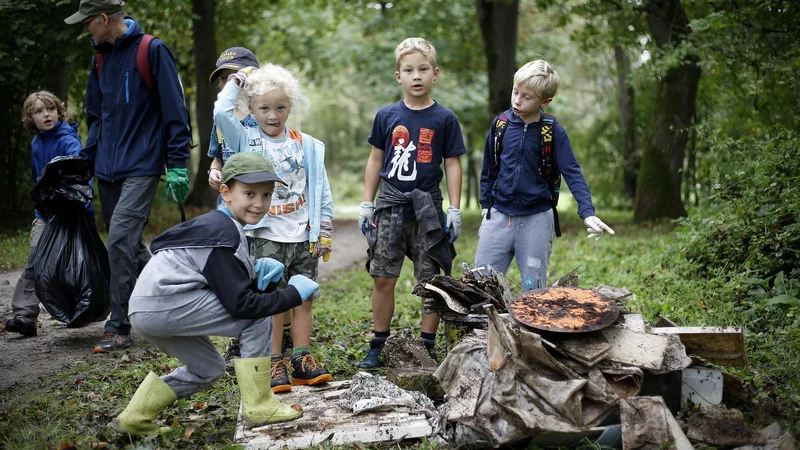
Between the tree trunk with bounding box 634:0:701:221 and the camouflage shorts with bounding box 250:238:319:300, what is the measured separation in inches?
374

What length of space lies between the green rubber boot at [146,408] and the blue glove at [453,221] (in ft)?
6.93

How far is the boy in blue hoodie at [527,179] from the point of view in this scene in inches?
185

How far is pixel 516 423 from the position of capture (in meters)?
3.26

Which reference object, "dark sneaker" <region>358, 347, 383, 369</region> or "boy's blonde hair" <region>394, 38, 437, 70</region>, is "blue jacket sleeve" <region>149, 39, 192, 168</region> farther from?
"dark sneaker" <region>358, 347, 383, 369</region>

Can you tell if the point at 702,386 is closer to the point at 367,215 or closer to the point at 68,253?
the point at 367,215

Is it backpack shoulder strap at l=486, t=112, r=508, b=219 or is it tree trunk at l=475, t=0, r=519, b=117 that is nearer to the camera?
backpack shoulder strap at l=486, t=112, r=508, b=219

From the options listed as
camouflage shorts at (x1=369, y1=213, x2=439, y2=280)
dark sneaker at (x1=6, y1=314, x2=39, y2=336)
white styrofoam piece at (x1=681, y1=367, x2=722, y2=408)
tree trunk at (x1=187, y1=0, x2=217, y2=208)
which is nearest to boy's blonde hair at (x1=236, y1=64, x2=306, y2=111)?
camouflage shorts at (x1=369, y1=213, x2=439, y2=280)

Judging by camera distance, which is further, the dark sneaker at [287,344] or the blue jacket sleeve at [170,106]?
the blue jacket sleeve at [170,106]

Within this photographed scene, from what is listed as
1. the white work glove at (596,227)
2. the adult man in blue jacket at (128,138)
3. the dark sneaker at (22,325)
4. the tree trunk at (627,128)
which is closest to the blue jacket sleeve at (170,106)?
the adult man in blue jacket at (128,138)

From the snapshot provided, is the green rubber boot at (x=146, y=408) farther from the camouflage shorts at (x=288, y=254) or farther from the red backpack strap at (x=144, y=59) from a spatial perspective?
the red backpack strap at (x=144, y=59)

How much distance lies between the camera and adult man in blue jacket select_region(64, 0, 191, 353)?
18.1ft

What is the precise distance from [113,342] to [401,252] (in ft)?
8.04

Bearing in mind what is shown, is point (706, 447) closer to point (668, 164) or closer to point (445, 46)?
point (668, 164)

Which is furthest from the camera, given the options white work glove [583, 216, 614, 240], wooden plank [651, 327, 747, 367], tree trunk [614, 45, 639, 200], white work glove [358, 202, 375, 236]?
tree trunk [614, 45, 639, 200]
